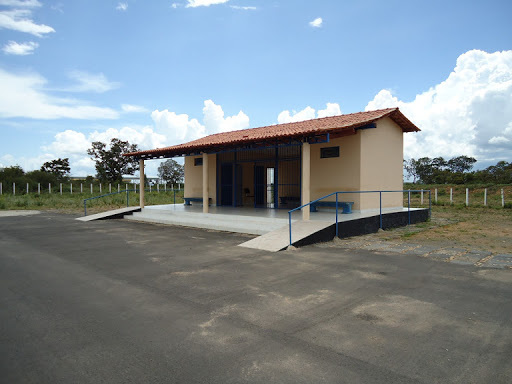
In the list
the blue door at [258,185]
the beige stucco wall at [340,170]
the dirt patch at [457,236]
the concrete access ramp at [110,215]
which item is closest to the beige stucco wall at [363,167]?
the beige stucco wall at [340,170]

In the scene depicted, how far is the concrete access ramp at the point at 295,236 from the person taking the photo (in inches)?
314

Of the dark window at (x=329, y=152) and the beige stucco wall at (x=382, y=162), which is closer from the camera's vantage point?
the beige stucco wall at (x=382, y=162)

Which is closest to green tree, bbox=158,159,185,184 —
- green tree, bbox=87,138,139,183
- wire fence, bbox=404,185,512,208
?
green tree, bbox=87,138,139,183

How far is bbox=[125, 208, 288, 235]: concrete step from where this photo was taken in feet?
33.5

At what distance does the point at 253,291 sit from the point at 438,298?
2433mm

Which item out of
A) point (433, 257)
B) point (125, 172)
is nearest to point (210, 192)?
point (433, 257)

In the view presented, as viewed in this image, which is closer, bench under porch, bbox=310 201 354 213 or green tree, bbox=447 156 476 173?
bench under porch, bbox=310 201 354 213

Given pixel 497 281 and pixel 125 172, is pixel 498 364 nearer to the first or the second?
pixel 497 281

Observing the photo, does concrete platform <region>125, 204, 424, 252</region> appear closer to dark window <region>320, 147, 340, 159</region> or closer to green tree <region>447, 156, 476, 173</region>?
dark window <region>320, 147, 340, 159</region>

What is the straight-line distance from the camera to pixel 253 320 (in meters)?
3.78

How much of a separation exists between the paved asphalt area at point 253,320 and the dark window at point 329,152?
18.8 ft

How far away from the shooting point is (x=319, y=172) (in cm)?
1260

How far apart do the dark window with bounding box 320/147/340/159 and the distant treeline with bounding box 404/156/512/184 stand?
106 ft

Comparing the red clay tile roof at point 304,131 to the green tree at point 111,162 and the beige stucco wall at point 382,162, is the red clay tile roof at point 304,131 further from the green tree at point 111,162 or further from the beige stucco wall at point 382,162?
the green tree at point 111,162
